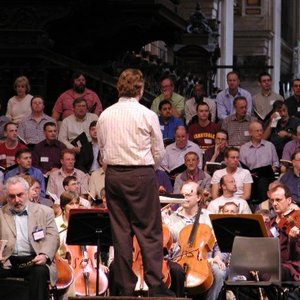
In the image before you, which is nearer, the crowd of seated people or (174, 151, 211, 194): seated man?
the crowd of seated people

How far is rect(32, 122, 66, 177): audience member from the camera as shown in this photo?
2344 cm

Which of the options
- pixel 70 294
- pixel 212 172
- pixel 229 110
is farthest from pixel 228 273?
pixel 229 110

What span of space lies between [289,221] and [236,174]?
403 centimetres

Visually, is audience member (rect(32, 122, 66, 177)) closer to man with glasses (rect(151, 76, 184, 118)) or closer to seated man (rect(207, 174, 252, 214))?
man with glasses (rect(151, 76, 184, 118))

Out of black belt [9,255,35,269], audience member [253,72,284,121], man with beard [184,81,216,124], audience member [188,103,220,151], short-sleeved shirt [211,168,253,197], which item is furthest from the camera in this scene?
audience member [253,72,284,121]

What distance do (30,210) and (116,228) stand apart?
2.50m

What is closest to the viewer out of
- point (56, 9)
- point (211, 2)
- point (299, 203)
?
point (299, 203)

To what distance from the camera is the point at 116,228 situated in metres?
15.4

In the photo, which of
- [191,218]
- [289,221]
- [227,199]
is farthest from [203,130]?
[289,221]

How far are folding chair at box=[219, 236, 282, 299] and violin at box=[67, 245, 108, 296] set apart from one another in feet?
4.46

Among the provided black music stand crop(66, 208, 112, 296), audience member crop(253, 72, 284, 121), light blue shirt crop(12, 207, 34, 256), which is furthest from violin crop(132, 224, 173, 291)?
audience member crop(253, 72, 284, 121)

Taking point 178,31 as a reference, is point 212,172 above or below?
below

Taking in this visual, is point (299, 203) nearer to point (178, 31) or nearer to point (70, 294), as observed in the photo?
point (70, 294)

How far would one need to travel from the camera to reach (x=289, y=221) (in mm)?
18688
